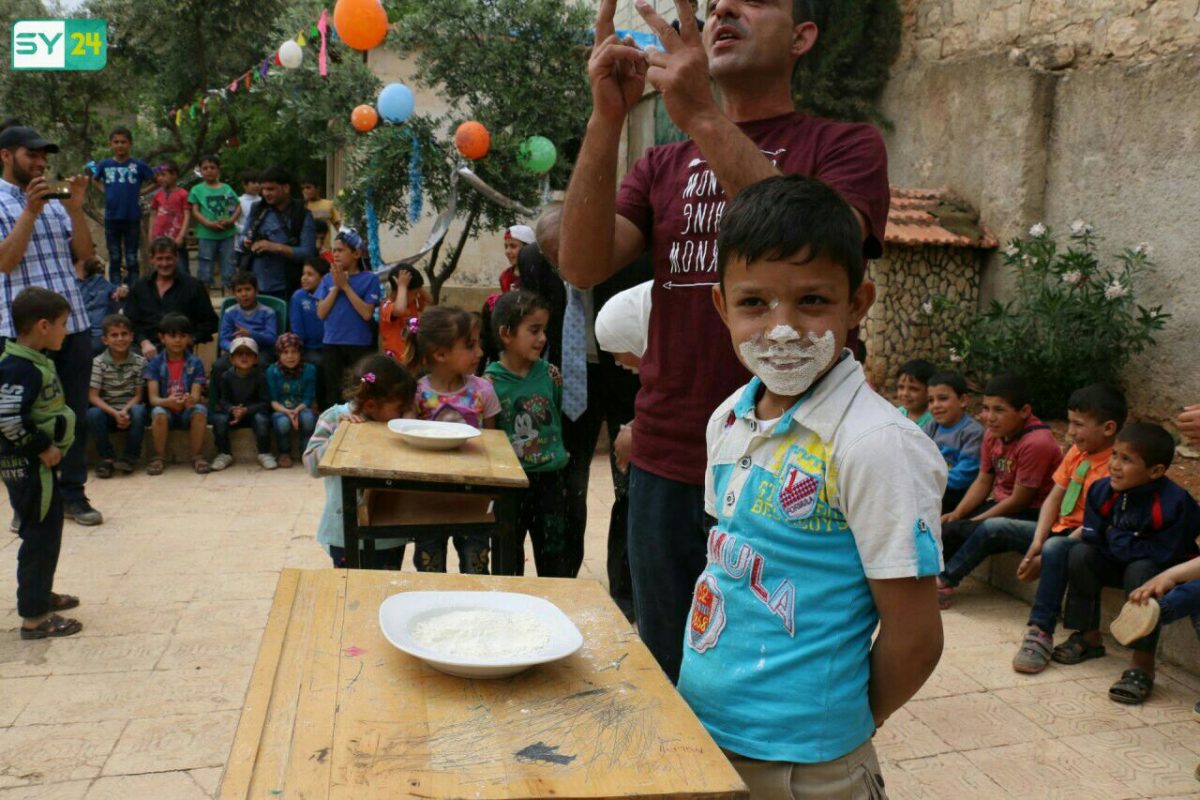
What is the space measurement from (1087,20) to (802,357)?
5672 millimetres

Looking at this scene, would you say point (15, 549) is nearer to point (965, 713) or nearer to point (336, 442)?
point (336, 442)

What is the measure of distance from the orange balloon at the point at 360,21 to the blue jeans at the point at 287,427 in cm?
271

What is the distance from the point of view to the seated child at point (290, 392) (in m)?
6.97

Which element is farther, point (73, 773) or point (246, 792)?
point (73, 773)

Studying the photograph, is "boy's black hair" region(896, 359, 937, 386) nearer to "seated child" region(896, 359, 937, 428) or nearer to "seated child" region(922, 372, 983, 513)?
"seated child" region(896, 359, 937, 428)

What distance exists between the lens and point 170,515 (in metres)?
5.67

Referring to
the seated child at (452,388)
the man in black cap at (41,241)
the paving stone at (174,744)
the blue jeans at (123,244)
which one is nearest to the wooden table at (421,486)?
the seated child at (452,388)

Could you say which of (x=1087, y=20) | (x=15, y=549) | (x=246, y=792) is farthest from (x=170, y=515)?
(x=1087, y=20)

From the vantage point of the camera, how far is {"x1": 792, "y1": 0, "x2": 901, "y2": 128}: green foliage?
290 inches

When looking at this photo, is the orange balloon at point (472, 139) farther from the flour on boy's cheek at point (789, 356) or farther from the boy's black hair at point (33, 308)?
the flour on boy's cheek at point (789, 356)

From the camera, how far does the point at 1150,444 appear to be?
3.37 meters

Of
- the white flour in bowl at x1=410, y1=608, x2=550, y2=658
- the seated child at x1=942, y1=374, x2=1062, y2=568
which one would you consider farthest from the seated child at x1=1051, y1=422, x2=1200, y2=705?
the white flour in bowl at x1=410, y1=608, x2=550, y2=658

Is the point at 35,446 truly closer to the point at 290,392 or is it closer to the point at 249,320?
the point at 290,392

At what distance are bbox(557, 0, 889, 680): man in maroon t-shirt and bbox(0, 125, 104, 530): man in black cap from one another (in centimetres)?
334
